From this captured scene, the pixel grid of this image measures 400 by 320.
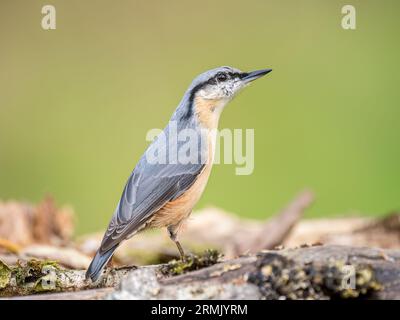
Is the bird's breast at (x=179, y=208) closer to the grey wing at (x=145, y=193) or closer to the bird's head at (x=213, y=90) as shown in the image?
the grey wing at (x=145, y=193)

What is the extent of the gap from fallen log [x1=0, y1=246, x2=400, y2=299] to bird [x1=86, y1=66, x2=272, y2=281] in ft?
2.14

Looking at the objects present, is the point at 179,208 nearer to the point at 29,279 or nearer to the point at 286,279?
the point at 29,279

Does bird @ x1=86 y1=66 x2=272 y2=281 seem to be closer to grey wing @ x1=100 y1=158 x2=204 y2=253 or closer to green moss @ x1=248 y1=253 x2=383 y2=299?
grey wing @ x1=100 y1=158 x2=204 y2=253

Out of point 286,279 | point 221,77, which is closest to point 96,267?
point 286,279

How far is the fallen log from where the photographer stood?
292 cm

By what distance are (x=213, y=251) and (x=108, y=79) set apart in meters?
7.27

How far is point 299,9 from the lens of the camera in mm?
11000

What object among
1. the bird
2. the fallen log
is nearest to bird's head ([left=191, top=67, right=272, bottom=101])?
the bird

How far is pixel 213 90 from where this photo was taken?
189 inches

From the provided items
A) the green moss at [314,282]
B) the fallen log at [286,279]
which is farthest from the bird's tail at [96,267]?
the green moss at [314,282]

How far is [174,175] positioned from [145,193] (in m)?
0.26

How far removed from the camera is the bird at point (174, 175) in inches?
156

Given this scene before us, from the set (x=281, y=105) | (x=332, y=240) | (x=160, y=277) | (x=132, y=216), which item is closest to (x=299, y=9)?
(x=281, y=105)
